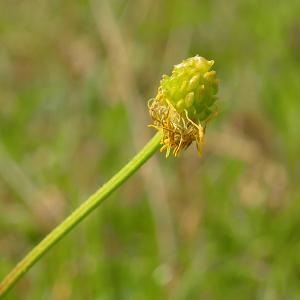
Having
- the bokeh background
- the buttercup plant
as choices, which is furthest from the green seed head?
the bokeh background

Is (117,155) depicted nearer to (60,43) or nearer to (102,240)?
(102,240)

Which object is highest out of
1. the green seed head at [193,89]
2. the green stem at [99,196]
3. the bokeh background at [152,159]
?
the bokeh background at [152,159]

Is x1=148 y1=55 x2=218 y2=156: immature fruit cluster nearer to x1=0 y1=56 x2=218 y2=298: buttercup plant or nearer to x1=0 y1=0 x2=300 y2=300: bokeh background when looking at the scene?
x1=0 y1=56 x2=218 y2=298: buttercup plant

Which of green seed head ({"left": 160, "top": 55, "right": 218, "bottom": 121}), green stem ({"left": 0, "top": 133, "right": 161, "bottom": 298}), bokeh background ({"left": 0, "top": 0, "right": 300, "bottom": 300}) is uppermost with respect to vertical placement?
bokeh background ({"left": 0, "top": 0, "right": 300, "bottom": 300})

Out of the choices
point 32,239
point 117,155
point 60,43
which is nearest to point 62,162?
point 117,155

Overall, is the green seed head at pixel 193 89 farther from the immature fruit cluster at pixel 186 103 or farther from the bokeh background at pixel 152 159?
the bokeh background at pixel 152 159

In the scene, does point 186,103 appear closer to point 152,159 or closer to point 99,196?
point 99,196

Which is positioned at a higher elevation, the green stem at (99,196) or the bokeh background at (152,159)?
the bokeh background at (152,159)

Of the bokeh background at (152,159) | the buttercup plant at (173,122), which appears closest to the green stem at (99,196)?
the buttercup plant at (173,122)
